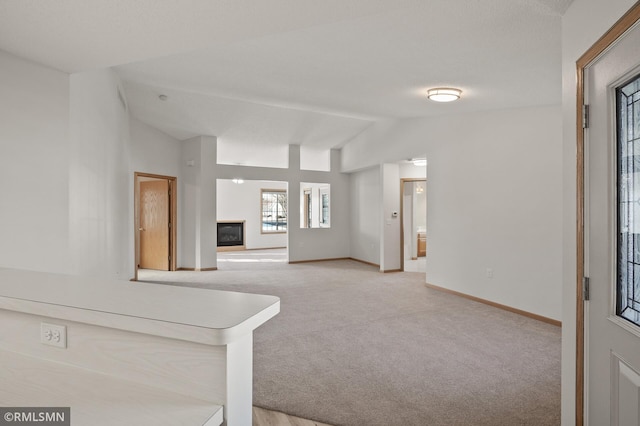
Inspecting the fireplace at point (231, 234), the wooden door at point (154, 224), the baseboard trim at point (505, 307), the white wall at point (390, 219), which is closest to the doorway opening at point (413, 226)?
the white wall at point (390, 219)

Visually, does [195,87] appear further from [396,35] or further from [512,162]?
[512,162]

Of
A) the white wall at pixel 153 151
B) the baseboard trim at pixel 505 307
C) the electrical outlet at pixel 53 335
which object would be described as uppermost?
the white wall at pixel 153 151

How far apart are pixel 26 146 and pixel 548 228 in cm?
482

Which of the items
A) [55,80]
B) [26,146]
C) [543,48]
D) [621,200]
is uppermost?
[543,48]

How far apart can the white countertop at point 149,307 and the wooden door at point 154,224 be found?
248 inches

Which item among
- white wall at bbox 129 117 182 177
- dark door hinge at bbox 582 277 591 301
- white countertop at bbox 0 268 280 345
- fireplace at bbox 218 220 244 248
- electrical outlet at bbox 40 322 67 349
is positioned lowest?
fireplace at bbox 218 220 244 248

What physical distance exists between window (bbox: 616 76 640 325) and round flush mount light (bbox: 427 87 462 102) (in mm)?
2846

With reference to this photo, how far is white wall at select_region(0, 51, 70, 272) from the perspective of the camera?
88.9 inches

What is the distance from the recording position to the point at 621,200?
1.48 m

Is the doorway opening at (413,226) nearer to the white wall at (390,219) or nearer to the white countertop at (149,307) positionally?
the white wall at (390,219)

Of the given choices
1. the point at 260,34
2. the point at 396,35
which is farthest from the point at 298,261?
the point at 260,34

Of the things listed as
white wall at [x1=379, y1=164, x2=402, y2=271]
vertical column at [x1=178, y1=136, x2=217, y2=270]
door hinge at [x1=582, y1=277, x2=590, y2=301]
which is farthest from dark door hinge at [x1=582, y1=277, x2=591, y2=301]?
vertical column at [x1=178, y1=136, x2=217, y2=270]

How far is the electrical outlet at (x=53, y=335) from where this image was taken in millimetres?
1228

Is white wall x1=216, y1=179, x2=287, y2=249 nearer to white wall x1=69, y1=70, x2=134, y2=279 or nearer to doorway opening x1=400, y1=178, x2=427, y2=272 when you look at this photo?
doorway opening x1=400, y1=178, x2=427, y2=272
